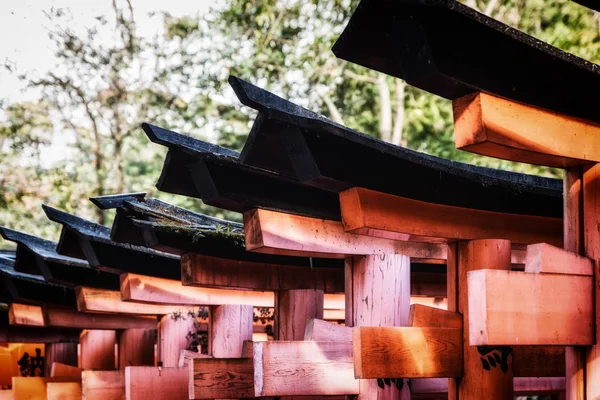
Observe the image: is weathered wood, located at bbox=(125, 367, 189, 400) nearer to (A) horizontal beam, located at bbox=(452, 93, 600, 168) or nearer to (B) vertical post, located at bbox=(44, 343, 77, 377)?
(A) horizontal beam, located at bbox=(452, 93, 600, 168)

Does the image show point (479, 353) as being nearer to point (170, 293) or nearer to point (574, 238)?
point (574, 238)

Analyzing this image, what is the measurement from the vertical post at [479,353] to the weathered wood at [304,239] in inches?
29.5

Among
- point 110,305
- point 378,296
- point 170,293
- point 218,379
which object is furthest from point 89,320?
point 378,296

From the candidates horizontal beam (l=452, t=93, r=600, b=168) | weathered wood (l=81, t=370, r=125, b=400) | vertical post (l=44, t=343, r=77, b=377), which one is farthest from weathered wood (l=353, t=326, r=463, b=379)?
vertical post (l=44, t=343, r=77, b=377)

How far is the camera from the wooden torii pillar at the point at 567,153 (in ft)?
11.3

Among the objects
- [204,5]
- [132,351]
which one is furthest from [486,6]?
[132,351]

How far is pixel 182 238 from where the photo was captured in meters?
6.43

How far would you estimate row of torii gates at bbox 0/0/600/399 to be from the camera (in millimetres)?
3439

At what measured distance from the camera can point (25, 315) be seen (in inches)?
438

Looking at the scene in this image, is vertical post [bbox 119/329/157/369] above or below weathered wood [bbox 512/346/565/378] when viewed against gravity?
below

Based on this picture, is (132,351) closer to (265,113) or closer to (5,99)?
(265,113)

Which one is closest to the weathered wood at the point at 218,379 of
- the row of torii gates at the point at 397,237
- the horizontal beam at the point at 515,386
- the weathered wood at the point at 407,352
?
the row of torii gates at the point at 397,237

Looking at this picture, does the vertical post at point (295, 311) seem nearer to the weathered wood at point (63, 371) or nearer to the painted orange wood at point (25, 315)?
the weathered wood at point (63, 371)

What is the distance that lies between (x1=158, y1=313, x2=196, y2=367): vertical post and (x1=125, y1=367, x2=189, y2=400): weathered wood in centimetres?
122
